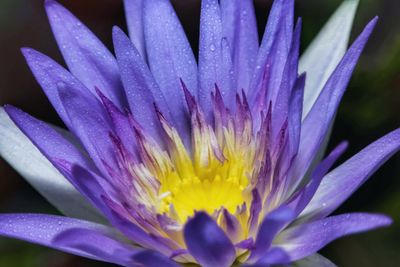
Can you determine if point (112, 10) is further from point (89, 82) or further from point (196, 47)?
point (89, 82)

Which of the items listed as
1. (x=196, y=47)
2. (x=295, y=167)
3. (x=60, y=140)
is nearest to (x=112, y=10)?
(x=196, y=47)

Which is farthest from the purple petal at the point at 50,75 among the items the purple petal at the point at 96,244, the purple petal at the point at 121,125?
the purple petal at the point at 96,244

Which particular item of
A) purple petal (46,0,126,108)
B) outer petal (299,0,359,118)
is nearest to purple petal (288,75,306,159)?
outer petal (299,0,359,118)

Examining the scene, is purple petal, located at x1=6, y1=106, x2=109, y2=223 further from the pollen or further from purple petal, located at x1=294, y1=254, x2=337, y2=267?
purple petal, located at x1=294, y1=254, x2=337, y2=267

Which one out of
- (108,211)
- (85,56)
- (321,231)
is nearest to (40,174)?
(85,56)

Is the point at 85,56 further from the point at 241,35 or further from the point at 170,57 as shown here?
the point at 241,35

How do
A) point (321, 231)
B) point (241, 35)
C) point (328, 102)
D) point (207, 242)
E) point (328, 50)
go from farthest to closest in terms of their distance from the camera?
point (328, 50)
point (241, 35)
point (328, 102)
point (321, 231)
point (207, 242)
